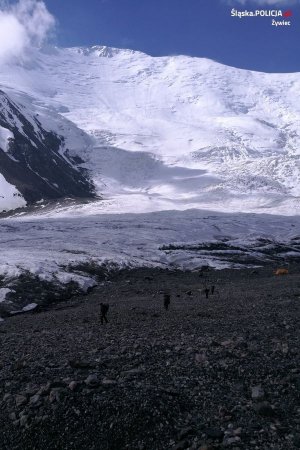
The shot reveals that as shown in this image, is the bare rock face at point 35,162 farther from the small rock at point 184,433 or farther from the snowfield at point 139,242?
the small rock at point 184,433

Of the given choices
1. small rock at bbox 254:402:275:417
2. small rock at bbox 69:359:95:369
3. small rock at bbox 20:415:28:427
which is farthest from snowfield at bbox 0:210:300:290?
small rock at bbox 254:402:275:417

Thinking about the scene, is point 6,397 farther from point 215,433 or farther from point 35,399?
point 215,433

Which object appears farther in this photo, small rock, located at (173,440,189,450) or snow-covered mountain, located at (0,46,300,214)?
snow-covered mountain, located at (0,46,300,214)

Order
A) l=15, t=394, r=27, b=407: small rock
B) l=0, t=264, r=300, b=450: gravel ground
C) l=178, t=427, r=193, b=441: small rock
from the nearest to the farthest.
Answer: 1. l=178, t=427, r=193, b=441: small rock
2. l=0, t=264, r=300, b=450: gravel ground
3. l=15, t=394, r=27, b=407: small rock

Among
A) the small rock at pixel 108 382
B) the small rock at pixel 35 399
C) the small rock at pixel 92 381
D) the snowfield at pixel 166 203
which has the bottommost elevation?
the small rock at pixel 35 399

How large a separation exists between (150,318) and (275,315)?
4982mm

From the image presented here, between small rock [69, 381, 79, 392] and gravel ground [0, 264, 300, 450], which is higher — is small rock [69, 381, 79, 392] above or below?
above

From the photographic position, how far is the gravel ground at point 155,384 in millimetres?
8195

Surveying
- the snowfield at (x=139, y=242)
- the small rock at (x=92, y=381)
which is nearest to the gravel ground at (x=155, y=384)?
the small rock at (x=92, y=381)

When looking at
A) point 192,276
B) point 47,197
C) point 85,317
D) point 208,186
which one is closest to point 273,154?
point 208,186

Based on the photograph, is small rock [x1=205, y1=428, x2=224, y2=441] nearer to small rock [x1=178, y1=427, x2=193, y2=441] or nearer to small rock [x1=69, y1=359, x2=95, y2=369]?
small rock [x1=178, y1=427, x2=193, y2=441]

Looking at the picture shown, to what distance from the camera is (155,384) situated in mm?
10141

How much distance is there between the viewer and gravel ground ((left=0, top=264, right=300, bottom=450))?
26.9ft

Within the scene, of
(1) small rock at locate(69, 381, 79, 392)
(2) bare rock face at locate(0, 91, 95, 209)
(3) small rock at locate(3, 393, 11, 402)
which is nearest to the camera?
(1) small rock at locate(69, 381, 79, 392)
